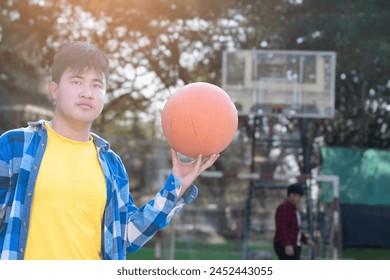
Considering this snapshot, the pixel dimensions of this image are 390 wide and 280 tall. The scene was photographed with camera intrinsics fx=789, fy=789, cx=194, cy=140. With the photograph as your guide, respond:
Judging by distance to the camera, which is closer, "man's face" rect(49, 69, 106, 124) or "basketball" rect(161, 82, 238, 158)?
"man's face" rect(49, 69, 106, 124)

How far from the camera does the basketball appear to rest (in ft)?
10.7

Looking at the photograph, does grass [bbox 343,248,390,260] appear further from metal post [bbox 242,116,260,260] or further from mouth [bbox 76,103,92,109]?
mouth [bbox 76,103,92,109]

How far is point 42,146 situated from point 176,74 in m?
13.3

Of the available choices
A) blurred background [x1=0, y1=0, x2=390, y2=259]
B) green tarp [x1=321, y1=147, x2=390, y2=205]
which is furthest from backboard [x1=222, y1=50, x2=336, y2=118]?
green tarp [x1=321, y1=147, x2=390, y2=205]

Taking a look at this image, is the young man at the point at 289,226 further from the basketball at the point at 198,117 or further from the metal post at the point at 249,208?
the basketball at the point at 198,117

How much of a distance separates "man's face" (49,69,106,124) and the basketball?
24.4 inches

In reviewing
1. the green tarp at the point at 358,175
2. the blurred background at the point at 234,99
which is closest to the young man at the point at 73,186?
the blurred background at the point at 234,99

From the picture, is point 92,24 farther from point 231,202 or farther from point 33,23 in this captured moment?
point 231,202

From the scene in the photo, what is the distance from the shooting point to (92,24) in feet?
49.3

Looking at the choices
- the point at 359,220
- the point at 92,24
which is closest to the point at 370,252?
the point at 359,220

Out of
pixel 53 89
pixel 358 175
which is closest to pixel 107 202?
pixel 53 89

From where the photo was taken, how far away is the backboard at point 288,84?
1253 centimetres

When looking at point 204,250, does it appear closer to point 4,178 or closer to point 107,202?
point 107,202

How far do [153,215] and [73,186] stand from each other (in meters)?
0.35
